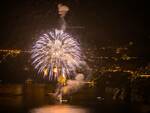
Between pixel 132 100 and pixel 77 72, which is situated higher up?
pixel 77 72

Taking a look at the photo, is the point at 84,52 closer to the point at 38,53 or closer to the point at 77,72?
the point at 77,72

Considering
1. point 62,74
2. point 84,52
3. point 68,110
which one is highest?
point 84,52

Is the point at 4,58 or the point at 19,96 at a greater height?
the point at 4,58

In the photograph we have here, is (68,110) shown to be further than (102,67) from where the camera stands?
No

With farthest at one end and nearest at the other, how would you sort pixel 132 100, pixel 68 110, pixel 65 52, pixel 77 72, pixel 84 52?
pixel 84 52 → pixel 77 72 → pixel 65 52 → pixel 132 100 → pixel 68 110

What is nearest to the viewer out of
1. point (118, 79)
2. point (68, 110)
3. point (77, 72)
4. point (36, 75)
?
point (68, 110)

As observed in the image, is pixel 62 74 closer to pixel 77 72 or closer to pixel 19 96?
pixel 19 96

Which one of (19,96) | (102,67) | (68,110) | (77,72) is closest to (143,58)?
(102,67)

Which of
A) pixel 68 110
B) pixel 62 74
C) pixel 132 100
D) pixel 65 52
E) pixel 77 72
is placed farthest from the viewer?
pixel 77 72

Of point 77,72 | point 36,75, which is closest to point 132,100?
point 77,72
